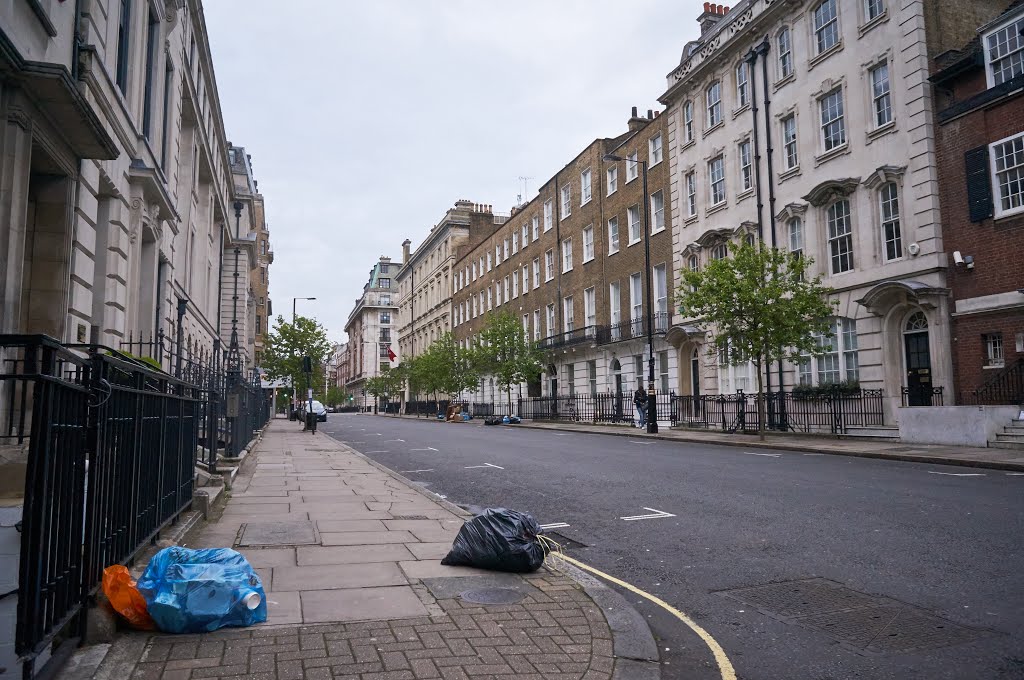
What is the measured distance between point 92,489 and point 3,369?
522 centimetres

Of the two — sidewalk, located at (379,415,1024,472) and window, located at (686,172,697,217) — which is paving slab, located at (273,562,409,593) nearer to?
sidewalk, located at (379,415,1024,472)

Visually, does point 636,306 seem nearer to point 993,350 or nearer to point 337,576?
point 993,350

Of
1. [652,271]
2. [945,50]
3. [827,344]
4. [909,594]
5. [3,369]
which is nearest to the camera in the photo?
[909,594]

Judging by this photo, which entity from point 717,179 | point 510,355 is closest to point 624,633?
point 717,179

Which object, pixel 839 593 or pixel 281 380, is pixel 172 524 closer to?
pixel 839 593

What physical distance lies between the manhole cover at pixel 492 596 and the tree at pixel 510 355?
118 feet

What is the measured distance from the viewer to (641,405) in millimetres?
29609

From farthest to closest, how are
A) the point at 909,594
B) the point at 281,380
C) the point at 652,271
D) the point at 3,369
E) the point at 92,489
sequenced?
1. the point at 281,380
2. the point at 652,271
3. the point at 3,369
4. the point at 909,594
5. the point at 92,489

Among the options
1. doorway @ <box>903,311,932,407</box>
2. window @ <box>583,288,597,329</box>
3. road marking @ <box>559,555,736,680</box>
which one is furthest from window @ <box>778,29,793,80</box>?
road marking @ <box>559,555,736,680</box>

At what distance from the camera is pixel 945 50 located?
66.4ft

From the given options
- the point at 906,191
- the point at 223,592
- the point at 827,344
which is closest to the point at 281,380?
the point at 827,344

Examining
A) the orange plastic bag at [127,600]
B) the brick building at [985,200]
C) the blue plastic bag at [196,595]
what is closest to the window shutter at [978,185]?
the brick building at [985,200]

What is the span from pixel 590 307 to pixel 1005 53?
22914 mm

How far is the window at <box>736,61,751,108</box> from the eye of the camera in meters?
27.2
